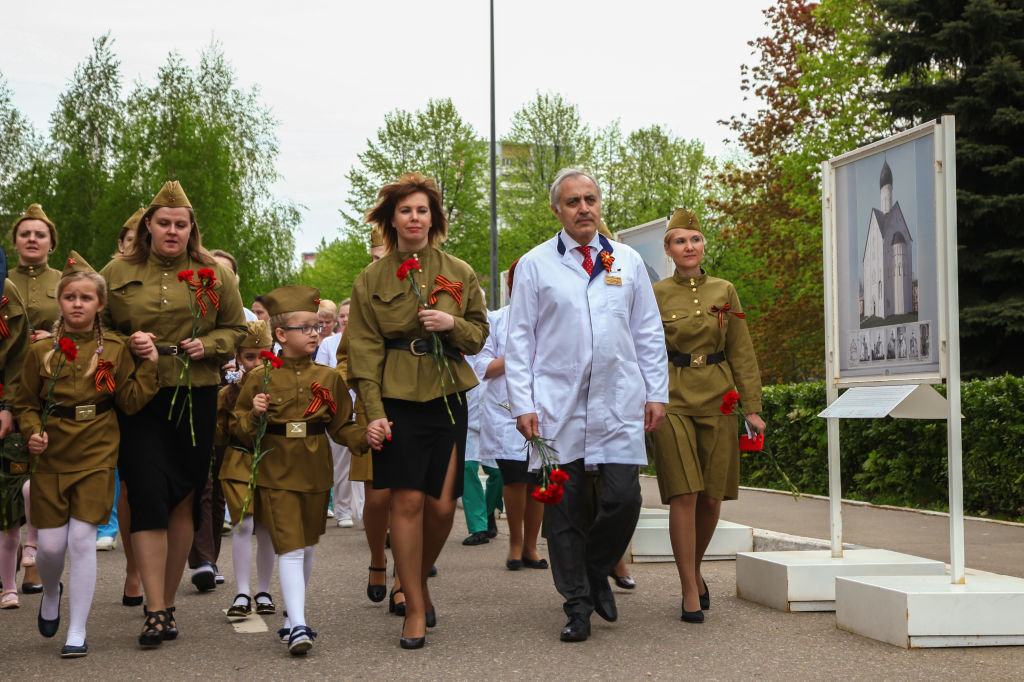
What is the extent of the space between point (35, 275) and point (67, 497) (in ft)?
9.28

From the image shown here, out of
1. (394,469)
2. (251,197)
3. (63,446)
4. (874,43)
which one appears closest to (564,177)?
(394,469)

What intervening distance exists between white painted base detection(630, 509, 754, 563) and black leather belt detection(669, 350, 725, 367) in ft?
8.48

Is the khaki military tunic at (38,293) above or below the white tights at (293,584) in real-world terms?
above

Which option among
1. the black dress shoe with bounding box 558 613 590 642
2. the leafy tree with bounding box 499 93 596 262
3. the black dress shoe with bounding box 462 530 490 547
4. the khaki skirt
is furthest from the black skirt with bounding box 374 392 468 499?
the leafy tree with bounding box 499 93 596 262

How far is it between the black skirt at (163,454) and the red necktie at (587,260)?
2.03 metres

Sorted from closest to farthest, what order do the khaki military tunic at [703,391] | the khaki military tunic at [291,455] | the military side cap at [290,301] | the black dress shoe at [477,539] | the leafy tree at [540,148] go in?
the khaki military tunic at [291,455]
the military side cap at [290,301]
the khaki military tunic at [703,391]
the black dress shoe at [477,539]
the leafy tree at [540,148]

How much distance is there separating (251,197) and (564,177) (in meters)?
46.2

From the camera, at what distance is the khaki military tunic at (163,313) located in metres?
6.51

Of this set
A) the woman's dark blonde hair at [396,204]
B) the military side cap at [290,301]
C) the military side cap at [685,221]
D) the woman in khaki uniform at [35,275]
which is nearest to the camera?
the woman's dark blonde hair at [396,204]

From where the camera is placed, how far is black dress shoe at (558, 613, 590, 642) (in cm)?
615

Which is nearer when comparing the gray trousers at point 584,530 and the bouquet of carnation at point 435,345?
the gray trousers at point 584,530

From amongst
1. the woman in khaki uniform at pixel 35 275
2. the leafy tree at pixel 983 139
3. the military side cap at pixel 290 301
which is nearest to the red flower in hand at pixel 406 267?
the military side cap at pixel 290 301

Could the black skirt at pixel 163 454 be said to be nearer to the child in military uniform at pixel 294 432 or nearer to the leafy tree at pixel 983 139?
the child in military uniform at pixel 294 432

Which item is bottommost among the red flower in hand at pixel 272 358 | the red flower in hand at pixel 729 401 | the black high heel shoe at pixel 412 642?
the black high heel shoe at pixel 412 642
